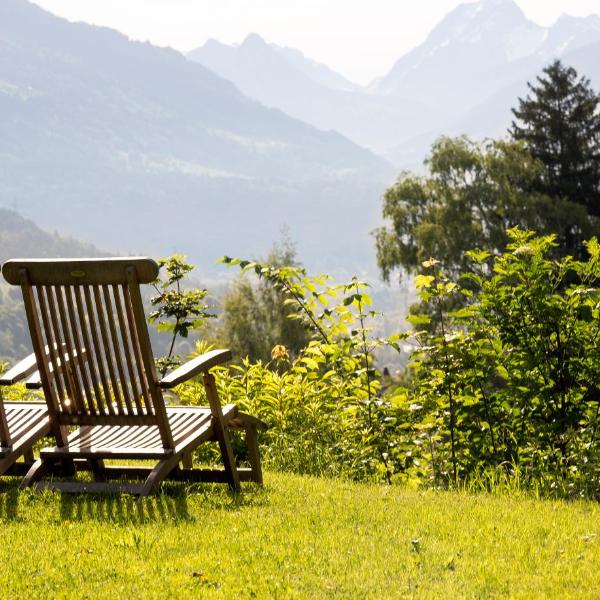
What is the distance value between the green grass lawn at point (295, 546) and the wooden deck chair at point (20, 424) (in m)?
0.24

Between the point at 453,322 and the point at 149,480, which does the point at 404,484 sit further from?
the point at 149,480

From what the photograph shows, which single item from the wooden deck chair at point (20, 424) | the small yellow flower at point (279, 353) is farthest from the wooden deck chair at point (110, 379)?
the small yellow flower at point (279, 353)

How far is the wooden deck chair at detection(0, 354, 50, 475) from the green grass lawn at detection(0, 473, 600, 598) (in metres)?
0.24

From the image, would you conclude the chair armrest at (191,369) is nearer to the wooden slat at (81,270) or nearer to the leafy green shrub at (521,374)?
the wooden slat at (81,270)

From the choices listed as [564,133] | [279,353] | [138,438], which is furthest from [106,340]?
[564,133]

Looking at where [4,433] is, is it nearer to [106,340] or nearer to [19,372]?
[19,372]

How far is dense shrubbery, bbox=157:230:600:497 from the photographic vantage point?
17.1 feet

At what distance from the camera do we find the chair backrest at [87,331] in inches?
164

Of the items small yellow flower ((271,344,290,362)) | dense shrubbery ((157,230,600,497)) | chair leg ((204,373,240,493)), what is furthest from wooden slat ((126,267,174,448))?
small yellow flower ((271,344,290,362))

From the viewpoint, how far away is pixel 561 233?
3656 cm

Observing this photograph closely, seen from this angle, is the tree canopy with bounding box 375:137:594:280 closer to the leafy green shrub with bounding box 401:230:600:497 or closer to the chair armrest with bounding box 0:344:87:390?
the leafy green shrub with bounding box 401:230:600:497

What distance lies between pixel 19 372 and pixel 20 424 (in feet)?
1.33

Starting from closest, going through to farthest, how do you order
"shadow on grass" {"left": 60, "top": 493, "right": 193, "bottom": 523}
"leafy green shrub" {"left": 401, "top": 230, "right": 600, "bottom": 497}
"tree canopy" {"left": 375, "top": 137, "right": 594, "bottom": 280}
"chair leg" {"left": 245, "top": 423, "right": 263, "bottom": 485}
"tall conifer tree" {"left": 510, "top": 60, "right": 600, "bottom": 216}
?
"shadow on grass" {"left": 60, "top": 493, "right": 193, "bottom": 523} < "chair leg" {"left": 245, "top": 423, "right": 263, "bottom": 485} < "leafy green shrub" {"left": 401, "top": 230, "right": 600, "bottom": 497} < "tree canopy" {"left": 375, "top": 137, "right": 594, "bottom": 280} < "tall conifer tree" {"left": 510, "top": 60, "right": 600, "bottom": 216}

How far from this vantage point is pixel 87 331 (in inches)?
174
